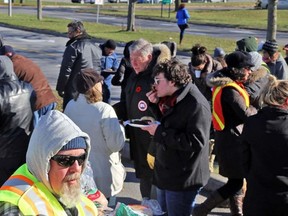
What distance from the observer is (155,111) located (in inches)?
221

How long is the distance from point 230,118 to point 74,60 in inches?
132

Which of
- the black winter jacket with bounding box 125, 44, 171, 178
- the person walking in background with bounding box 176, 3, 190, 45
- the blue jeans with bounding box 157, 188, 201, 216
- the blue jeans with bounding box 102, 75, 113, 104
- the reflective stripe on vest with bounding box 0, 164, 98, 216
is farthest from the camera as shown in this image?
the person walking in background with bounding box 176, 3, 190, 45

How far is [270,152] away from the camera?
15.3 feet

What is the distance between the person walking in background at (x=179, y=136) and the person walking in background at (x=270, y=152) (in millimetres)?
419

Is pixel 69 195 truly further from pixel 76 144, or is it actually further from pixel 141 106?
pixel 141 106

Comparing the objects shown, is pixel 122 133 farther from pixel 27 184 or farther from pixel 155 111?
pixel 27 184

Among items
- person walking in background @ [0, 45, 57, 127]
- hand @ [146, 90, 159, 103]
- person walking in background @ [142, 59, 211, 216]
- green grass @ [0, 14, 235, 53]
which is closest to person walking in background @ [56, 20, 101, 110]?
person walking in background @ [0, 45, 57, 127]

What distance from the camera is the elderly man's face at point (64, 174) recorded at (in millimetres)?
2982

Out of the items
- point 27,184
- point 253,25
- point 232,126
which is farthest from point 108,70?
point 253,25

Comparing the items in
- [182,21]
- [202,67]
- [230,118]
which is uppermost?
[202,67]

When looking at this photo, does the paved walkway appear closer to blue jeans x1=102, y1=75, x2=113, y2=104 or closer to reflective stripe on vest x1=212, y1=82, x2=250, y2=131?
reflective stripe on vest x1=212, y1=82, x2=250, y2=131

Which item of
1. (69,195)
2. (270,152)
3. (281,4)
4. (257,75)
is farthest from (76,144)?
(281,4)

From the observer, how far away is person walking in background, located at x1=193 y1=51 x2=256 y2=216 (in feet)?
19.5

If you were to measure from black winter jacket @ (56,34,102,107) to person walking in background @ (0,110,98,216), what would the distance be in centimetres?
562
